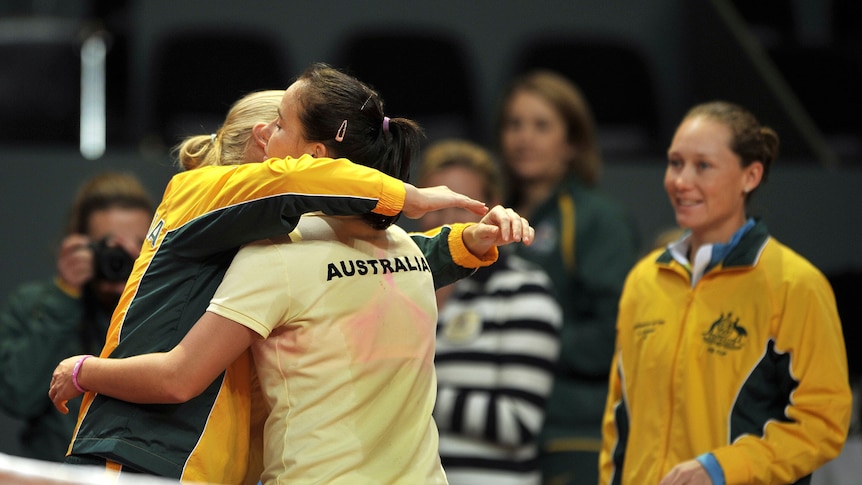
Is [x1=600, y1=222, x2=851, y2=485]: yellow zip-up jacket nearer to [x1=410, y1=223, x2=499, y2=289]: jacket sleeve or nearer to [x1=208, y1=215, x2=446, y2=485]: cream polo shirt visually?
[x1=410, y1=223, x2=499, y2=289]: jacket sleeve

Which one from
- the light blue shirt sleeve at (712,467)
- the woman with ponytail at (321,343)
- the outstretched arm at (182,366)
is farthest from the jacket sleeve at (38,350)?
the light blue shirt sleeve at (712,467)

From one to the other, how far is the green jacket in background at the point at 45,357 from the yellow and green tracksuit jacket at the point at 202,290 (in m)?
1.29

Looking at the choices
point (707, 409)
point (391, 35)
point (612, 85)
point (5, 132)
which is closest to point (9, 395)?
point (707, 409)

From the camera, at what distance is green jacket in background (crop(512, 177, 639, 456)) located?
13.3 feet

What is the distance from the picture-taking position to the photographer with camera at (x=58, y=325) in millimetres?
3436

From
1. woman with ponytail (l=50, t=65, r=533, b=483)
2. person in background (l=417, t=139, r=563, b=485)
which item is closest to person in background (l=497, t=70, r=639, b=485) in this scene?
person in background (l=417, t=139, r=563, b=485)

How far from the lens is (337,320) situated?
2.23 meters

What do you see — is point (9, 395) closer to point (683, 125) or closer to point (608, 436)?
point (608, 436)

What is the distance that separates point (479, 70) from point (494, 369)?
9.26 ft

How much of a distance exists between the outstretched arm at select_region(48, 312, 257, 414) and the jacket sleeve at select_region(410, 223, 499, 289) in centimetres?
51

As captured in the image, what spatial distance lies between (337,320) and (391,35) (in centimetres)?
379

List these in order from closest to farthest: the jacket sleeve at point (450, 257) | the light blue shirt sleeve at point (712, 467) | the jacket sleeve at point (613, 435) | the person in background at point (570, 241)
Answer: the jacket sleeve at point (450, 257)
the light blue shirt sleeve at point (712, 467)
the jacket sleeve at point (613, 435)
the person in background at point (570, 241)

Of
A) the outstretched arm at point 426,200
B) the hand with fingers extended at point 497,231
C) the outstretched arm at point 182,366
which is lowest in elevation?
the outstretched arm at point 182,366

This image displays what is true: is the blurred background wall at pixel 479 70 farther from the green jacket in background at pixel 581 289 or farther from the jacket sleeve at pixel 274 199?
the jacket sleeve at pixel 274 199
